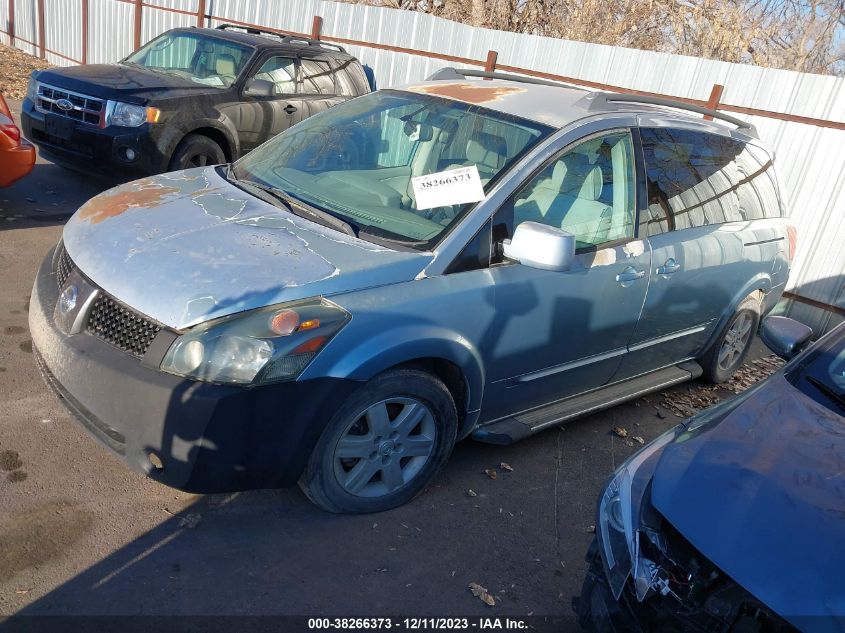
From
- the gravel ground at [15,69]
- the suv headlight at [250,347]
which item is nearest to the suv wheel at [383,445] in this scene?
the suv headlight at [250,347]

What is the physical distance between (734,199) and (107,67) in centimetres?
658

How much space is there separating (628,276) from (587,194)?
0.49 m

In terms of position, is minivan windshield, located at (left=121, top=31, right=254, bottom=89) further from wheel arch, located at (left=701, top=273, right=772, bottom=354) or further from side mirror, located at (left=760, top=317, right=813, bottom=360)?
side mirror, located at (left=760, top=317, right=813, bottom=360)

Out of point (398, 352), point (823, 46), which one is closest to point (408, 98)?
point (398, 352)

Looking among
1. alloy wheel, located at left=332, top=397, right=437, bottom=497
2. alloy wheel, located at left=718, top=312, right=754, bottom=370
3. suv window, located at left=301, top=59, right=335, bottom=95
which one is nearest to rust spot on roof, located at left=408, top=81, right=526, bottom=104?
alloy wheel, located at left=332, top=397, right=437, bottom=497

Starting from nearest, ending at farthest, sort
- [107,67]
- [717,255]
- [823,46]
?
[717,255] → [107,67] → [823,46]

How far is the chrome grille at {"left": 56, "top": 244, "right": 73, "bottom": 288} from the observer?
11.1 ft

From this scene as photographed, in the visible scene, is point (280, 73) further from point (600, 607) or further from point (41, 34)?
point (41, 34)

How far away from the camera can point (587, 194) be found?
4.02m

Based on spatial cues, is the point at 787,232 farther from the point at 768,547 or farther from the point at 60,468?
the point at 60,468

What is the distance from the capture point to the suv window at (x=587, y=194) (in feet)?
12.3

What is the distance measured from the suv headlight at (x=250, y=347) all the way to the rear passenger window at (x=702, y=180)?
87.4 inches

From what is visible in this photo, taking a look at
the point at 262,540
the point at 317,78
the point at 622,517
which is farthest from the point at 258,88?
the point at 622,517

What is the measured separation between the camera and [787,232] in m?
5.38
